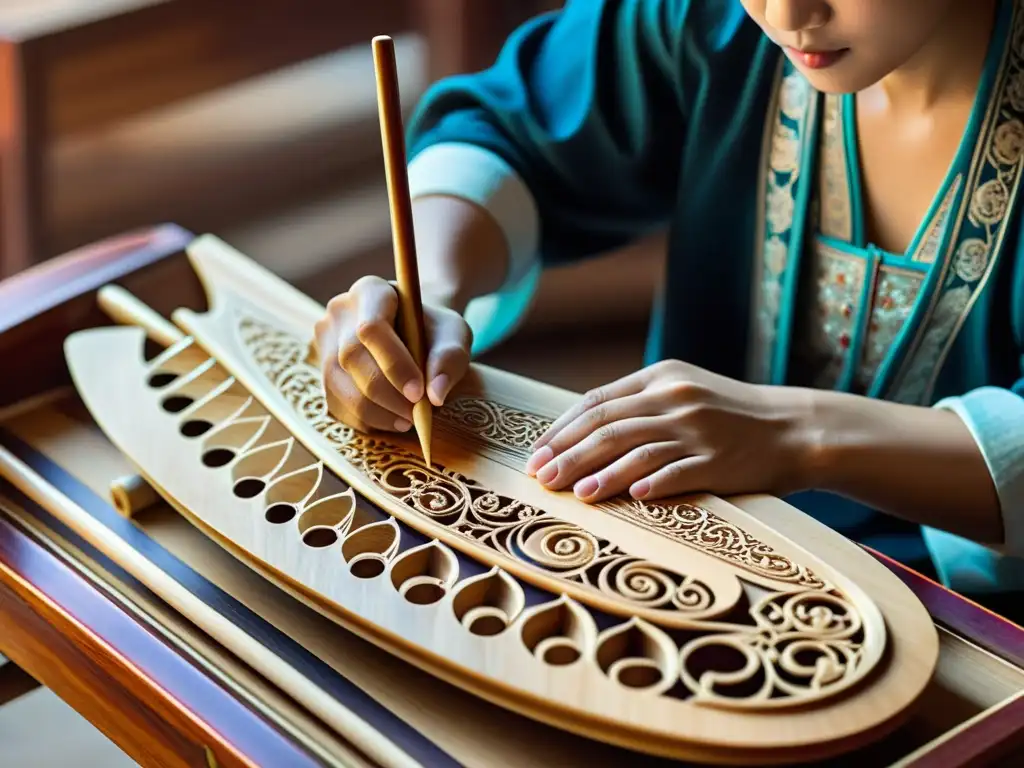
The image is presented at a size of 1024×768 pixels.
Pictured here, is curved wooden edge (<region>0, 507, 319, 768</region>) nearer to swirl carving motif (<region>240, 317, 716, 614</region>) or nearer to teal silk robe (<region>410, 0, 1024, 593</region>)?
swirl carving motif (<region>240, 317, 716, 614</region>)

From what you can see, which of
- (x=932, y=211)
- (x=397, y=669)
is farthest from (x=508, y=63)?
(x=397, y=669)

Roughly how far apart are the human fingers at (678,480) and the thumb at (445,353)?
0.13 metres

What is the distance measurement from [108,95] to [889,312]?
3.93 ft

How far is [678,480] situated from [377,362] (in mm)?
195

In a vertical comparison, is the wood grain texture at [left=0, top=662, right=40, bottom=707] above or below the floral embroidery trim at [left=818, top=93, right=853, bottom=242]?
below

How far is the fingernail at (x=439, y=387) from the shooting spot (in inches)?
30.0

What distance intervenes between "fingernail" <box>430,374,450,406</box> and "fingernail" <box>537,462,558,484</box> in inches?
3.2

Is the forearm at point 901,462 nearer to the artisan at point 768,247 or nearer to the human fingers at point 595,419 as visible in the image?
the artisan at point 768,247

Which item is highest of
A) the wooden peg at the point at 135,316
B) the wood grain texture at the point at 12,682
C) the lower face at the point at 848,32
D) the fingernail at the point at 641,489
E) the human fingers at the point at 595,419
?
the lower face at the point at 848,32

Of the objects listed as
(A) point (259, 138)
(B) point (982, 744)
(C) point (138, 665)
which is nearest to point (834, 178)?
(B) point (982, 744)

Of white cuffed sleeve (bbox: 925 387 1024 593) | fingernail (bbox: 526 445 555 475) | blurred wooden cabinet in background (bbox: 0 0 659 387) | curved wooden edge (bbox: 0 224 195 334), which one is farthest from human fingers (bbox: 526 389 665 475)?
blurred wooden cabinet in background (bbox: 0 0 659 387)

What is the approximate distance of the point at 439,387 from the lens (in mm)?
764

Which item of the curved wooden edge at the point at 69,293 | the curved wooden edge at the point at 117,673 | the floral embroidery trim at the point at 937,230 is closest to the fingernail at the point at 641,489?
the curved wooden edge at the point at 117,673

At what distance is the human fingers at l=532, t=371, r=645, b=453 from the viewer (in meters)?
0.75
